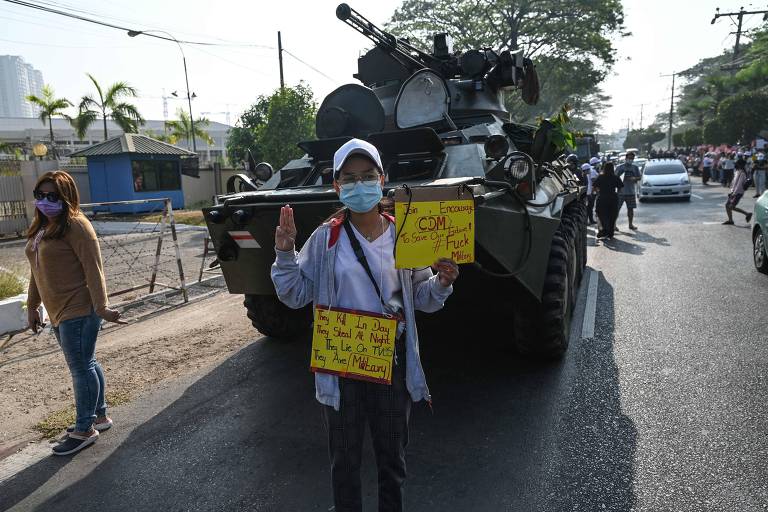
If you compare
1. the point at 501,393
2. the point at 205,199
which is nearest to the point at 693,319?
the point at 501,393

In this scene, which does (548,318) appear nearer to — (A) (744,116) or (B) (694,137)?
(A) (744,116)

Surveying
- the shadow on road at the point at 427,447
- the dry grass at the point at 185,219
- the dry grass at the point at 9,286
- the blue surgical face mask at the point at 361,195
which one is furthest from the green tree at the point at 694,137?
the blue surgical face mask at the point at 361,195

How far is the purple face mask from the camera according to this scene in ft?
11.6

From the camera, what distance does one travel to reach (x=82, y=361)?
3.74 m

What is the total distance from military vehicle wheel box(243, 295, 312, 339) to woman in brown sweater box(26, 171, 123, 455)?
70.2 inches

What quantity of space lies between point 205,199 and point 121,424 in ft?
83.8

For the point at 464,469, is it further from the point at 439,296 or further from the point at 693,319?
the point at 693,319

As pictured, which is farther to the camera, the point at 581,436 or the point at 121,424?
the point at 121,424

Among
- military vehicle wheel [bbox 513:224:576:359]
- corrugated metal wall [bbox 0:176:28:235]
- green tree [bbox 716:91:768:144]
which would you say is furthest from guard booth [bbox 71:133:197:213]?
green tree [bbox 716:91:768:144]

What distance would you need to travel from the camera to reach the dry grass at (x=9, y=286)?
713cm

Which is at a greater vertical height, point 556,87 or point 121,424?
point 556,87

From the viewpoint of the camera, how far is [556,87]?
30.8 m

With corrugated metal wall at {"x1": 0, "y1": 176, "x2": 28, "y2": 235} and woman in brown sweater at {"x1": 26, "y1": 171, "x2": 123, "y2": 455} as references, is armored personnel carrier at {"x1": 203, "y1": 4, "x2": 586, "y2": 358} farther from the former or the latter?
corrugated metal wall at {"x1": 0, "y1": 176, "x2": 28, "y2": 235}

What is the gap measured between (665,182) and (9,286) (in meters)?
18.3
